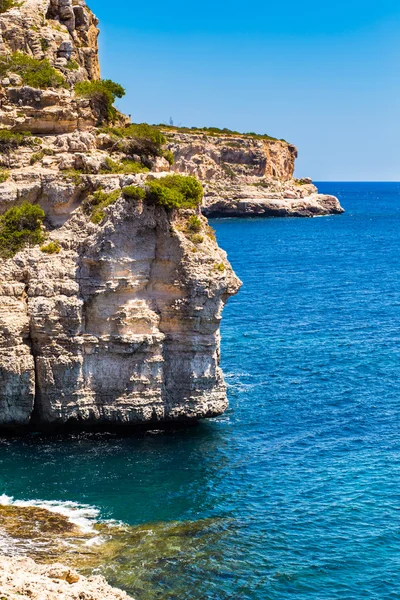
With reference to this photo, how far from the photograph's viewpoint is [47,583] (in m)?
25.3

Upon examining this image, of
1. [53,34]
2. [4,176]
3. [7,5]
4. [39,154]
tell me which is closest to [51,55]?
[53,34]

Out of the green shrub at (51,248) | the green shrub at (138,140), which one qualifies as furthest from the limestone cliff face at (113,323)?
the green shrub at (138,140)

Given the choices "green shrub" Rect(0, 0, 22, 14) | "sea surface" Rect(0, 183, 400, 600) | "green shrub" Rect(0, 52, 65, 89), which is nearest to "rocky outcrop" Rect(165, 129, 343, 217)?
"sea surface" Rect(0, 183, 400, 600)

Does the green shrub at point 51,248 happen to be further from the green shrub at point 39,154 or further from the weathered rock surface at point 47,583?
the weathered rock surface at point 47,583

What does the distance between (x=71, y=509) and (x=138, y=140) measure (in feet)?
73.0

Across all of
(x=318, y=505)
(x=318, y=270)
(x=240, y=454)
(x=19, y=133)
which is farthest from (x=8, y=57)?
(x=318, y=270)

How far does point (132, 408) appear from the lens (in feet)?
137

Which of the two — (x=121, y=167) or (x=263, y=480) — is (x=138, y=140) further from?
(x=263, y=480)

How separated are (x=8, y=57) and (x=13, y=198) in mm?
12458

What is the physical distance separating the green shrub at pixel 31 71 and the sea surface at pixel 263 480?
2131 cm

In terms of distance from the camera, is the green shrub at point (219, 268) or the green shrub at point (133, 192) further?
the green shrub at point (219, 268)

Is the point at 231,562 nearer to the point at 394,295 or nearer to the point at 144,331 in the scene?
the point at 144,331

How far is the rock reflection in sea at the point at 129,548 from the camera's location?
2905cm

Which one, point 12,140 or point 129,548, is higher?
point 12,140
